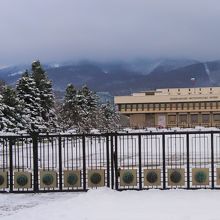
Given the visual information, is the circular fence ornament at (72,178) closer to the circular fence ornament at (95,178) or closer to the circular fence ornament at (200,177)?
the circular fence ornament at (95,178)

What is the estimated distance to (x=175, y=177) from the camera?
1569cm

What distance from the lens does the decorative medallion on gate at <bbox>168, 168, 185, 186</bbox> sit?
51.3 feet

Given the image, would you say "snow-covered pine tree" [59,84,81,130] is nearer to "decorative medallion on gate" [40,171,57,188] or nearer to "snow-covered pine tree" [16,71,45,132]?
"snow-covered pine tree" [16,71,45,132]

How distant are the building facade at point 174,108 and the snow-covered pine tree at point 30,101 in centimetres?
6890

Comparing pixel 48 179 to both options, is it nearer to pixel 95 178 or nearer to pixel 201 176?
pixel 95 178

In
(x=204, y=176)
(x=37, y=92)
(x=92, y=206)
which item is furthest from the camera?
(x=37, y=92)

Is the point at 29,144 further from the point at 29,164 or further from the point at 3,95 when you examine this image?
the point at 3,95

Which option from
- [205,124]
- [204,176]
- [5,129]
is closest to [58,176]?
[204,176]

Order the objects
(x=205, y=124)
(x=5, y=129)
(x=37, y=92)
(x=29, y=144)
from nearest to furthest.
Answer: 1. (x=29, y=144)
2. (x=5, y=129)
3. (x=37, y=92)
4. (x=205, y=124)

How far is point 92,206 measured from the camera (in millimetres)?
13305

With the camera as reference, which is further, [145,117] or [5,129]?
[145,117]

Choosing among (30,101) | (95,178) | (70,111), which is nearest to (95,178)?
(95,178)

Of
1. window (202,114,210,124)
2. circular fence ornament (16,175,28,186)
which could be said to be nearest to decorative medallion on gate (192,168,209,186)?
circular fence ornament (16,175,28,186)

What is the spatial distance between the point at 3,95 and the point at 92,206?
34329 millimetres
